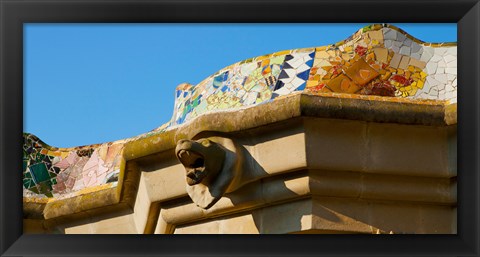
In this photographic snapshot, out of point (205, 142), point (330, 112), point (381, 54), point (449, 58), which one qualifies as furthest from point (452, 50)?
point (205, 142)

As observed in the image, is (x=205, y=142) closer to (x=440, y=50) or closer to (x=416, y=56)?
(x=416, y=56)

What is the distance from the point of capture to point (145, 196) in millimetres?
7402

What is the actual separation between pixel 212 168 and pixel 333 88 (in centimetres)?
77

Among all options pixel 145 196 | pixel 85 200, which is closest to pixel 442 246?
pixel 145 196

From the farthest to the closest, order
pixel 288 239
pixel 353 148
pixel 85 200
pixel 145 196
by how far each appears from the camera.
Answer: pixel 85 200, pixel 145 196, pixel 353 148, pixel 288 239

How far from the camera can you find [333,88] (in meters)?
6.85

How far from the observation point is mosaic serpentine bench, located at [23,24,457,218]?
657 centimetres

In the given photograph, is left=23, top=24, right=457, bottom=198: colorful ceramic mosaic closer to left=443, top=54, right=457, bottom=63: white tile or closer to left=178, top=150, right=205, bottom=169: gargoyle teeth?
left=443, top=54, right=457, bottom=63: white tile

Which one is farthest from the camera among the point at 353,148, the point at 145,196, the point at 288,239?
the point at 145,196

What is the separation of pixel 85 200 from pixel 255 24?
265cm

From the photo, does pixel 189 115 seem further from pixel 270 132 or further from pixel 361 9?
pixel 361 9

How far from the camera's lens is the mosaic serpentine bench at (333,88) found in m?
6.57

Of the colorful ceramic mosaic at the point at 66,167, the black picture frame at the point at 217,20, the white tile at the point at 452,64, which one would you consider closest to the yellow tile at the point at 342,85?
the white tile at the point at 452,64

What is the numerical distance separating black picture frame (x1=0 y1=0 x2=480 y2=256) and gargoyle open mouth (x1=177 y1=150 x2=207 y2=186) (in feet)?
3.22
